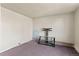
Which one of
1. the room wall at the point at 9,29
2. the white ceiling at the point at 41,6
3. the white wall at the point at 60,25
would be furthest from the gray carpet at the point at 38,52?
the white ceiling at the point at 41,6

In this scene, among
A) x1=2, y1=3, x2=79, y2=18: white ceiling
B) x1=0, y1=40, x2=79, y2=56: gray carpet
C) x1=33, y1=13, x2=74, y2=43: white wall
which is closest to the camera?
x1=2, y1=3, x2=79, y2=18: white ceiling

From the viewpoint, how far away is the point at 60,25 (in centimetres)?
501

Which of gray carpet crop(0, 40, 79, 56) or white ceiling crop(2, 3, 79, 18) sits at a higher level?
white ceiling crop(2, 3, 79, 18)

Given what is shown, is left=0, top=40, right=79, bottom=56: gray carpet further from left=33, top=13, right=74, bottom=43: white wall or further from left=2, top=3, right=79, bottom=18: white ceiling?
left=2, top=3, right=79, bottom=18: white ceiling

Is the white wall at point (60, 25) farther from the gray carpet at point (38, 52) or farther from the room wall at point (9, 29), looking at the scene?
the room wall at point (9, 29)

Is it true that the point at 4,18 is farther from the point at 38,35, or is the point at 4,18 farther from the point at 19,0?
the point at 38,35

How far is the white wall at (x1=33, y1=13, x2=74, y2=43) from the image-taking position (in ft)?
15.3

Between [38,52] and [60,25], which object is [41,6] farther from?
[60,25]

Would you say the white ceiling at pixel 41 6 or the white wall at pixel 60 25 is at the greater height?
the white ceiling at pixel 41 6

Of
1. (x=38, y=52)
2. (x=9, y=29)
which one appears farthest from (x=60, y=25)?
(x=9, y=29)

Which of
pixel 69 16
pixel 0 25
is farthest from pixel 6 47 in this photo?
pixel 69 16

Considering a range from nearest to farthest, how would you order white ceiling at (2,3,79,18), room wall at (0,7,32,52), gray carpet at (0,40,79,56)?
white ceiling at (2,3,79,18), gray carpet at (0,40,79,56), room wall at (0,7,32,52)

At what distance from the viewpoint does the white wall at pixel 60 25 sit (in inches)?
183

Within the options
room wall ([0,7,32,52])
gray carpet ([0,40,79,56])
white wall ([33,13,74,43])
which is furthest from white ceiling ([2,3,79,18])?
gray carpet ([0,40,79,56])
